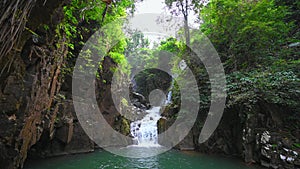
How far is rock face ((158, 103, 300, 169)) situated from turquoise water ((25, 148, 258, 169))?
0.67 metres

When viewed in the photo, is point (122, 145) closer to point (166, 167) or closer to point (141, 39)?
point (166, 167)

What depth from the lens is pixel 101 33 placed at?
10.9 m

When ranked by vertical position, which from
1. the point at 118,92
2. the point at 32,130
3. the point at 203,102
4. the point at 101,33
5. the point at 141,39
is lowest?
the point at 32,130

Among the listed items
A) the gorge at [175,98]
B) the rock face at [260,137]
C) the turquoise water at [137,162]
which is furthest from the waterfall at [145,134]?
the rock face at [260,137]

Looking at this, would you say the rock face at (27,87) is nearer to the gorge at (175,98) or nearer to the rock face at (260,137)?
the gorge at (175,98)

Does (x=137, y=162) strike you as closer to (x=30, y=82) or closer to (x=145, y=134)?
(x=145, y=134)

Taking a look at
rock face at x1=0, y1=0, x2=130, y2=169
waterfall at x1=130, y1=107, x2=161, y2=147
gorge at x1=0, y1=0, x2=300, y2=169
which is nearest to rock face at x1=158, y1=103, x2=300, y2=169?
gorge at x1=0, y1=0, x2=300, y2=169

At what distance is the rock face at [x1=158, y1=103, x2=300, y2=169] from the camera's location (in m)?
6.03

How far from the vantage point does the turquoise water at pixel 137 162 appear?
7020 millimetres

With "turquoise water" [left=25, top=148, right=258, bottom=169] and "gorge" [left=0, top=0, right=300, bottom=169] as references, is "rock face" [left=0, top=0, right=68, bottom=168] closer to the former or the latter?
"gorge" [left=0, top=0, right=300, bottom=169]

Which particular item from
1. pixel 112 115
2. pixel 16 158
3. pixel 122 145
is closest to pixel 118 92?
pixel 112 115

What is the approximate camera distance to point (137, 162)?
764cm

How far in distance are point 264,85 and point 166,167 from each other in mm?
4814

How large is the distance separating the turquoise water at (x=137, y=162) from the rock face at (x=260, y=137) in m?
0.67
